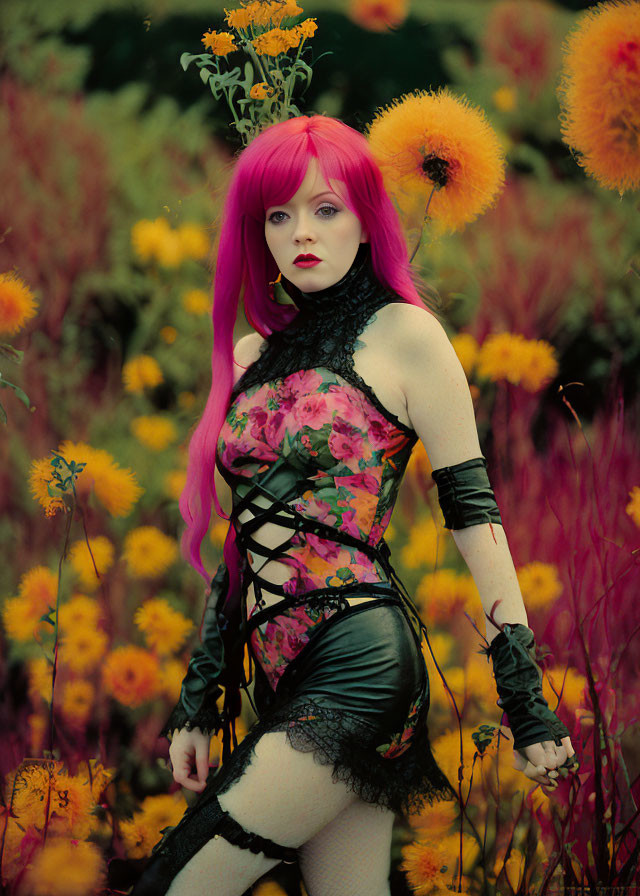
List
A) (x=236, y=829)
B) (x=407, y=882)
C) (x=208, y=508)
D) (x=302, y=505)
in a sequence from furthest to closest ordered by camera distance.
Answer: (x=407, y=882) → (x=208, y=508) → (x=302, y=505) → (x=236, y=829)

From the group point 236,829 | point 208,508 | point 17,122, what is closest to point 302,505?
point 208,508

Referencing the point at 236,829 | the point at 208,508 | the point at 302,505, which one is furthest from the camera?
the point at 208,508

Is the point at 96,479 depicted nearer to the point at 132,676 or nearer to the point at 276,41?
the point at 132,676

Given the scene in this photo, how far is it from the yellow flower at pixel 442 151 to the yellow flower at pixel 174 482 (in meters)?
0.78

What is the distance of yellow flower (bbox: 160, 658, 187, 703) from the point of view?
6.11 ft

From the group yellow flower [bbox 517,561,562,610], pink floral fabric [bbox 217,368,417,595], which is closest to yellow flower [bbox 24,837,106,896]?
pink floral fabric [bbox 217,368,417,595]

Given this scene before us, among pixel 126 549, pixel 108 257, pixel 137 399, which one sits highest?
pixel 108 257

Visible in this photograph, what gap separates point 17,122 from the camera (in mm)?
1856

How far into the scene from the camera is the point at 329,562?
122 centimetres

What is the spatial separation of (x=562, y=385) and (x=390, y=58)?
792mm

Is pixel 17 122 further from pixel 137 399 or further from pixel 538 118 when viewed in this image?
pixel 538 118

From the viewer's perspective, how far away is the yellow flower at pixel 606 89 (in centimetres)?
171

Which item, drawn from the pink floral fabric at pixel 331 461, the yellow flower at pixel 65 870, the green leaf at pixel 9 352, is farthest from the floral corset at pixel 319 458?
the yellow flower at pixel 65 870

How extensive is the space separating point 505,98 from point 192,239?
73 cm
